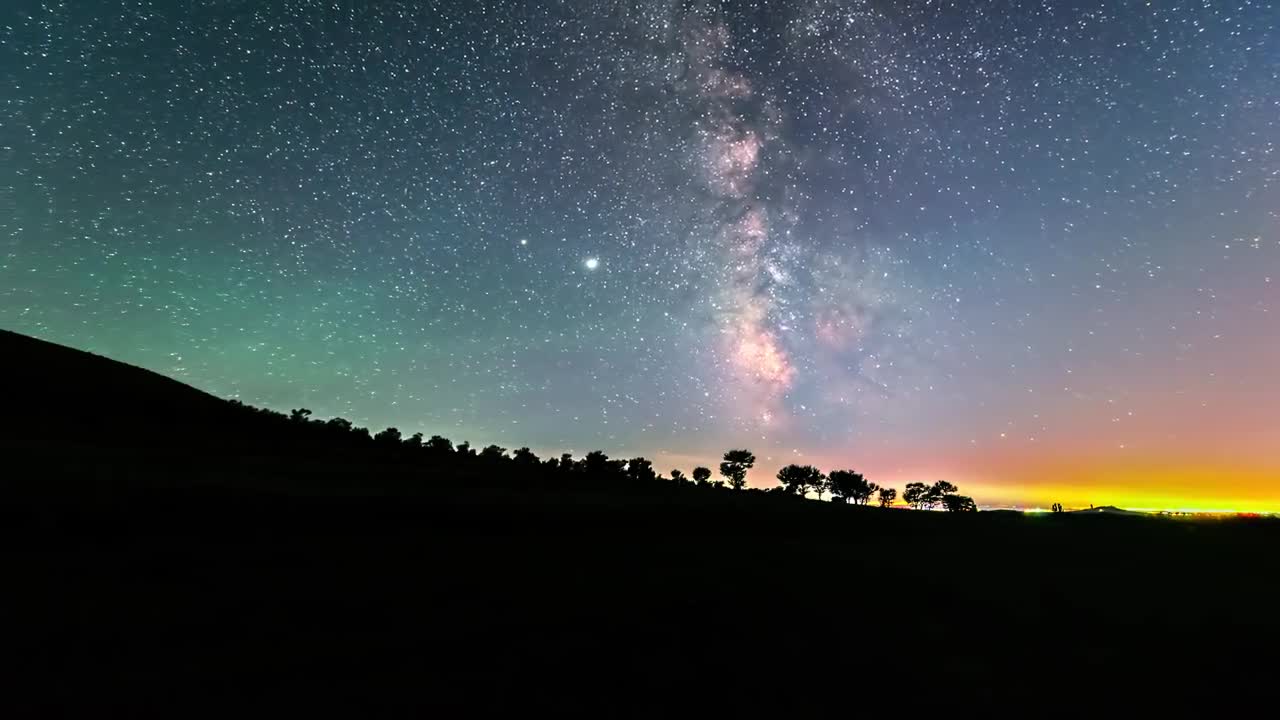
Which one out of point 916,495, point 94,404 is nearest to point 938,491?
point 916,495

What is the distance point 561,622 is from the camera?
37.9ft

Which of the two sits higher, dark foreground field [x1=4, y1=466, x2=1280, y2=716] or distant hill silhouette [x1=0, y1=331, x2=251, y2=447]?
distant hill silhouette [x1=0, y1=331, x2=251, y2=447]

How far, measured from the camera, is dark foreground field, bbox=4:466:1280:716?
8.32 metres

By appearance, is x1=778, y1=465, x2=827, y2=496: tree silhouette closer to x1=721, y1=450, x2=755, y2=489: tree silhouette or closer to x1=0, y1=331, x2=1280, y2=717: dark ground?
x1=721, y1=450, x2=755, y2=489: tree silhouette

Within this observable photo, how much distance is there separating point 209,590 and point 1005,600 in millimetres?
19923

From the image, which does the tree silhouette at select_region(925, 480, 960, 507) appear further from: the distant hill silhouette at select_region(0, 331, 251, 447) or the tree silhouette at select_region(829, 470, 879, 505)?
the distant hill silhouette at select_region(0, 331, 251, 447)

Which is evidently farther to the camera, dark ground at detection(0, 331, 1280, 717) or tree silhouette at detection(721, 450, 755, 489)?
tree silhouette at detection(721, 450, 755, 489)

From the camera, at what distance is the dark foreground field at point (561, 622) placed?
8.32 metres

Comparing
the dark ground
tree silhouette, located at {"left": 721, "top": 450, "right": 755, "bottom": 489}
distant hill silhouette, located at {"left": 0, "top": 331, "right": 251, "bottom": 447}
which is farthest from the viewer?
tree silhouette, located at {"left": 721, "top": 450, "right": 755, "bottom": 489}

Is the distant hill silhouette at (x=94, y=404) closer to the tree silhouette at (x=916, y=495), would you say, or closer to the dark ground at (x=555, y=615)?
the dark ground at (x=555, y=615)

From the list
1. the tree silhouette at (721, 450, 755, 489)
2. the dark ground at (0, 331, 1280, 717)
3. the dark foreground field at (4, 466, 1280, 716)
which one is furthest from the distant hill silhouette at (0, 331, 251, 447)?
the tree silhouette at (721, 450, 755, 489)

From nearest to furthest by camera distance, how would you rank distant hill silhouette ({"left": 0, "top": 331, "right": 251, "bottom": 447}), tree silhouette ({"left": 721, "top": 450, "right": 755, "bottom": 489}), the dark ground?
the dark ground → distant hill silhouette ({"left": 0, "top": 331, "right": 251, "bottom": 447}) → tree silhouette ({"left": 721, "top": 450, "right": 755, "bottom": 489})

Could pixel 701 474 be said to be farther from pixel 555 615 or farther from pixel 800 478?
pixel 555 615

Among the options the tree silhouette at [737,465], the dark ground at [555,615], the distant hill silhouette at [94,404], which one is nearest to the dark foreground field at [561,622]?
the dark ground at [555,615]
